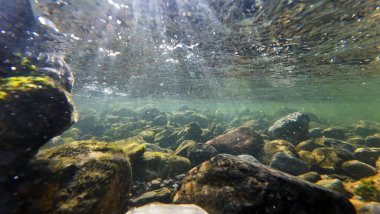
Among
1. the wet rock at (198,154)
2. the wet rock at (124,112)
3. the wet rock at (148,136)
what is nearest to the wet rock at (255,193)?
the wet rock at (198,154)

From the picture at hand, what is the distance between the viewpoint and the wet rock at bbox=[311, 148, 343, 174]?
9.17 m

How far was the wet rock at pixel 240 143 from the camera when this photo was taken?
1091 centimetres

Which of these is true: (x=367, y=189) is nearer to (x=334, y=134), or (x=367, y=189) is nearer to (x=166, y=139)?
(x=166, y=139)

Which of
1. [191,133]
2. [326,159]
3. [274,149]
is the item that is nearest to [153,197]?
[274,149]

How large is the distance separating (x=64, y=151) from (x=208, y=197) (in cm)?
373

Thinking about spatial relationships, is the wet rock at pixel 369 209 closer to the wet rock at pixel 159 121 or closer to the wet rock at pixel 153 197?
the wet rock at pixel 153 197

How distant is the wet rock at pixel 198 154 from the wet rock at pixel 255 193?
4729 millimetres

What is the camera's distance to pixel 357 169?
335 inches

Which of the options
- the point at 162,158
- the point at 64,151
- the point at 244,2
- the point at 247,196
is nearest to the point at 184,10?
the point at 244,2

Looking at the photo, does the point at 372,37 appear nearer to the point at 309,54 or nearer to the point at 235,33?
the point at 309,54

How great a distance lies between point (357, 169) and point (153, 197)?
26.3ft

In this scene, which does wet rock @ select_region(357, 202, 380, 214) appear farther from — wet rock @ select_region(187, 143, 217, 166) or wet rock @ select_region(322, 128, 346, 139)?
wet rock @ select_region(322, 128, 346, 139)

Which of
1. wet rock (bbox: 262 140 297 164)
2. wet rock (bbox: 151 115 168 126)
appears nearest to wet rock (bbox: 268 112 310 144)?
wet rock (bbox: 262 140 297 164)

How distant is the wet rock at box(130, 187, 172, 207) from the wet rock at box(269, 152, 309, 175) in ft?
15.5
